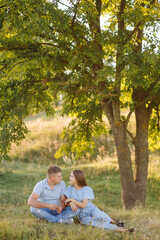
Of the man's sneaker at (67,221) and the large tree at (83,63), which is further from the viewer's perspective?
the large tree at (83,63)

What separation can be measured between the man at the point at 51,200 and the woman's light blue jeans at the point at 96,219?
192 mm

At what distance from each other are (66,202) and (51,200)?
0.32 m

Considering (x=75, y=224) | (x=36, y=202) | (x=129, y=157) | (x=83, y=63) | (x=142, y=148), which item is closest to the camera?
(x=36, y=202)

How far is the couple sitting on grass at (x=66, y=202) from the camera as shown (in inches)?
221

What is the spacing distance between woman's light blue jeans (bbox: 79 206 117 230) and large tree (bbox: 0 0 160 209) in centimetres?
331

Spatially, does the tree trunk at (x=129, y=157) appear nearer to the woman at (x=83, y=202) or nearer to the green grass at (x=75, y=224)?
the green grass at (x=75, y=224)

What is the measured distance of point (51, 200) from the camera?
5.91m

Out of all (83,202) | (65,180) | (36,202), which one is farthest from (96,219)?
(65,180)

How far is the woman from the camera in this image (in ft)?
18.4

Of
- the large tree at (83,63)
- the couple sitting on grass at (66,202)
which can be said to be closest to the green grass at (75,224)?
the couple sitting on grass at (66,202)

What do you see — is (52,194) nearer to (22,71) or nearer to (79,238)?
(79,238)

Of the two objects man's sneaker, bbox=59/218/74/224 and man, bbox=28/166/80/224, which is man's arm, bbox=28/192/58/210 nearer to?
man, bbox=28/166/80/224

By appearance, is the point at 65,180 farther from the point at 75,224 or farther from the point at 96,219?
the point at 96,219

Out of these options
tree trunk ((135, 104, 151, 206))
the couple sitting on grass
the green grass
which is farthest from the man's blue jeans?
tree trunk ((135, 104, 151, 206))
